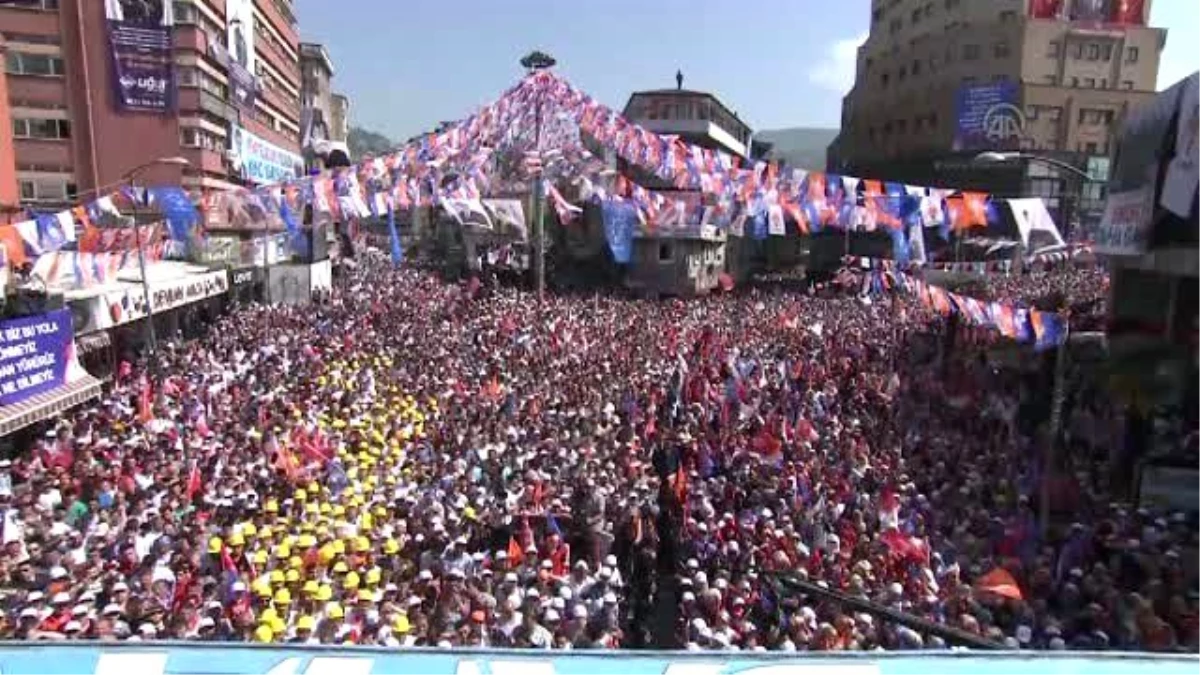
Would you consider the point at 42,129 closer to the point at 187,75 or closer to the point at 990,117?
the point at 187,75

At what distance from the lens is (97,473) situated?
40.7ft

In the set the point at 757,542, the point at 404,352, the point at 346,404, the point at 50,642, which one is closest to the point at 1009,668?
the point at 50,642

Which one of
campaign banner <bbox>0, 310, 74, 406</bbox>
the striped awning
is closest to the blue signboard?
the striped awning

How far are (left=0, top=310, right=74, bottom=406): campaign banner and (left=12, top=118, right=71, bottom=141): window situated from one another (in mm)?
26835

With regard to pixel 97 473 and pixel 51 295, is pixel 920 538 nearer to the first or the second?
pixel 97 473

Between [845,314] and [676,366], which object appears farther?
[845,314]

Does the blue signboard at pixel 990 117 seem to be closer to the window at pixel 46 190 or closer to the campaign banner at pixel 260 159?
the campaign banner at pixel 260 159

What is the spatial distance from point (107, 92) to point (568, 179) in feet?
72.7

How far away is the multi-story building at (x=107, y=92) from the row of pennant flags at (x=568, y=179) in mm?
12618

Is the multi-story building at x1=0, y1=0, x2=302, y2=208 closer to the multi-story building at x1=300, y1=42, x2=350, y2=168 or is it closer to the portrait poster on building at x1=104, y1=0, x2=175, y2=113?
the portrait poster on building at x1=104, y1=0, x2=175, y2=113

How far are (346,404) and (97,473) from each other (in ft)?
16.9

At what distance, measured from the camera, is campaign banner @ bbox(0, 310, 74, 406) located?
547 inches

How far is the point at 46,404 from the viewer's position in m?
14.6

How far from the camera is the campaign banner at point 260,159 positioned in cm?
4669
